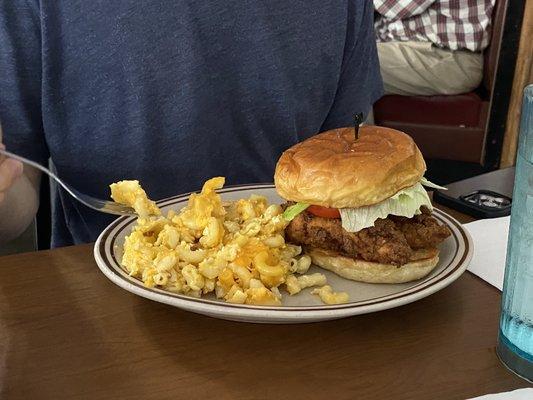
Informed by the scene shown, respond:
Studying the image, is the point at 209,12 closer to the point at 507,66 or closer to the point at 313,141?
the point at 313,141

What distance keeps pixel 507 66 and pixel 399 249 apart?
2.71 meters

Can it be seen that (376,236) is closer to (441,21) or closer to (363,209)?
(363,209)

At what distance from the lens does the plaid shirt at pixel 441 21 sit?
130 inches

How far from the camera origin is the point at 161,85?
4.47 feet

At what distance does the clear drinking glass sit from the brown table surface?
0.09 feet

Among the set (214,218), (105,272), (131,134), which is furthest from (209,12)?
(105,272)

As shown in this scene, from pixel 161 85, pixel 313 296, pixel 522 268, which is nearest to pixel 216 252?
pixel 313 296

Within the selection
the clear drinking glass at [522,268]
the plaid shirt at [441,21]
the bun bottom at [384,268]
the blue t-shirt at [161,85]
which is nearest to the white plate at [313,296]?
the bun bottom at [384,268]

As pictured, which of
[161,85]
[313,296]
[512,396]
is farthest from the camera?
[161,85]

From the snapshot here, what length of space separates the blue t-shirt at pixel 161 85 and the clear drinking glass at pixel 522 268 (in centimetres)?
79

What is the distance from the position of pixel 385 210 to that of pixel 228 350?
1.15 feet

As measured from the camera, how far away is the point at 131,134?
137 centimetres

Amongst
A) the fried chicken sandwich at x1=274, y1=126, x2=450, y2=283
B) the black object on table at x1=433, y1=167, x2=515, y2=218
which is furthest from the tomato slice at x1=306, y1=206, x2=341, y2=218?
the black object on table at x1=433, y1=167, x2=515, y2=218

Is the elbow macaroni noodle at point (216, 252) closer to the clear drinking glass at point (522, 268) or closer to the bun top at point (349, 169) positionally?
the bun top at point (349, 169)
